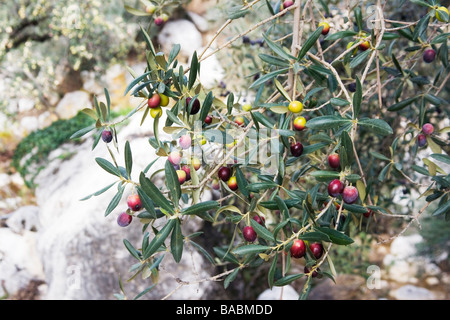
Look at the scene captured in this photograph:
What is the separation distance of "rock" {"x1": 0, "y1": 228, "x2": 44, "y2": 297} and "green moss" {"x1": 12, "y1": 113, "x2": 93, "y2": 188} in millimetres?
1277

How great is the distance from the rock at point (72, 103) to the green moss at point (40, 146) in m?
1.36

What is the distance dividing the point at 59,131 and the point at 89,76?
8.09ft

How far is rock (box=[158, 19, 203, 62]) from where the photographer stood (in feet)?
26.8

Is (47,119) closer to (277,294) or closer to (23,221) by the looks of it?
(23,221)

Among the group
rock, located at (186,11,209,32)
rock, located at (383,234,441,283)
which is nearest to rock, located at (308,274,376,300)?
rock, located at (383,234,441,283)

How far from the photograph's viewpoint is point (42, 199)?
4.59 metres

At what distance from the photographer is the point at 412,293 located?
3236 millimetres

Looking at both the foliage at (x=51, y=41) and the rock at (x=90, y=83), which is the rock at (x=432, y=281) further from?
the rock at (x=90, y=83)

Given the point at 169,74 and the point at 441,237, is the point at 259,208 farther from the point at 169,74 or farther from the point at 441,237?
the point at 441,237

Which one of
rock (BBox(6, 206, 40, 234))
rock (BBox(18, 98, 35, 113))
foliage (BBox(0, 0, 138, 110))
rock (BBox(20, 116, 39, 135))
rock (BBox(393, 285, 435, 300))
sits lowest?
rock (BBox(393, 285, 435, 300))

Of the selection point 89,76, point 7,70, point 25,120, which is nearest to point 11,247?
point 7,70

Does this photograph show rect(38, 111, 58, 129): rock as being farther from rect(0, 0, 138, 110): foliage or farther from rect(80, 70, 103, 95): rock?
rect(80, 70, 103, 95): rock

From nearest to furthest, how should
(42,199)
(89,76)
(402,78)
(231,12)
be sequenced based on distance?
(231,12), (402,78), (42,199), (89,76)

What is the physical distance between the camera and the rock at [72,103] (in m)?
7.38
